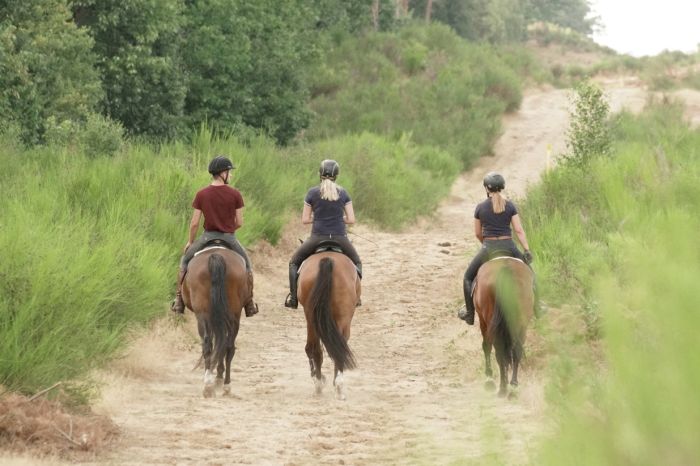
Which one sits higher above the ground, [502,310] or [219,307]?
[502,310]

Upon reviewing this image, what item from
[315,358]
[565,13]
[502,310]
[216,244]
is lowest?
[565,13]

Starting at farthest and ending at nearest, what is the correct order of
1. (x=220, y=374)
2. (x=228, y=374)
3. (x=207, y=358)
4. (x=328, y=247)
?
(x=328, y=247), (x=220, y=374), (x=228, y=374), (x=207, y=358)

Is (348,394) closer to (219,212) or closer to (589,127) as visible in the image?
(219,212)

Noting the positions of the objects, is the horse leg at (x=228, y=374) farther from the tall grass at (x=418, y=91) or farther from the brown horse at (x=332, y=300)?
the tall grass at (x=418, y=91)

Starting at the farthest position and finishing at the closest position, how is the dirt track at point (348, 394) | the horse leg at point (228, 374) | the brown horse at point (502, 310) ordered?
the horse leg at point (228, 374)
the brown horse at point (502, 310)
the dirt track at point (348, 394)

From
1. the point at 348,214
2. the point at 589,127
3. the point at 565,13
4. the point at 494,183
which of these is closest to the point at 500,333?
the point at 494,183

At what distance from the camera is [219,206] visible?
12.2 metres

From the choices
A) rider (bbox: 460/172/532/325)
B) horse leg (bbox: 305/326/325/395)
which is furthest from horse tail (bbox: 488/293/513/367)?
horse leg (bbox: 305/326/325/395)

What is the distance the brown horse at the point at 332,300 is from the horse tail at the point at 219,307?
81cm

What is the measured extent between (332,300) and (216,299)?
1.16 metres

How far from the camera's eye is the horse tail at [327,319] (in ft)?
38.3

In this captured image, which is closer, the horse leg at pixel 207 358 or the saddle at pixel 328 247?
the horse leg at pixel 207 358

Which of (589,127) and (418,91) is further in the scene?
(418,91)

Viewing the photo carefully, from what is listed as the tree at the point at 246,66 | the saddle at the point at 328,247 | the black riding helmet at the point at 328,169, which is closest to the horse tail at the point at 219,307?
the saddle at the point at 328,247
